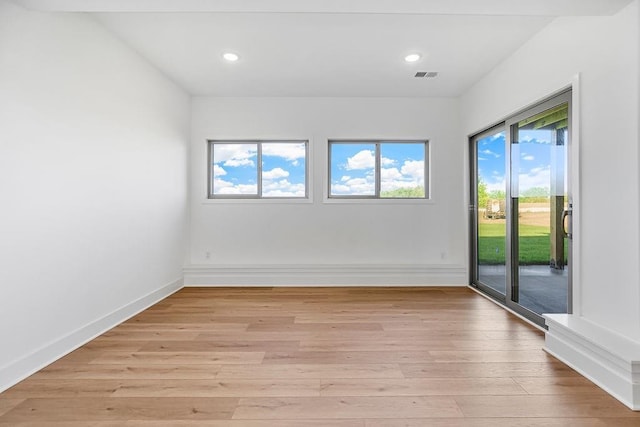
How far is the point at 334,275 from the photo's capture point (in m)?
4.41

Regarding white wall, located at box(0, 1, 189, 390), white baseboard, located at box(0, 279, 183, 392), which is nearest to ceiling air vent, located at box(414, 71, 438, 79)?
white wall, located at box(0, 1, 189, 390)

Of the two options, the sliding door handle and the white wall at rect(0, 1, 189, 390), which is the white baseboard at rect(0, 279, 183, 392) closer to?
the white wall at rect(0, 1, 189, 390)

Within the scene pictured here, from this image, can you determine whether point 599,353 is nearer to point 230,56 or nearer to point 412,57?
point 412,57

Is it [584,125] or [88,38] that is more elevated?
[88,38]

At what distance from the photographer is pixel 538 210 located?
116 inches

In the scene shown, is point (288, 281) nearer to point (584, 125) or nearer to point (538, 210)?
point (538, 210)

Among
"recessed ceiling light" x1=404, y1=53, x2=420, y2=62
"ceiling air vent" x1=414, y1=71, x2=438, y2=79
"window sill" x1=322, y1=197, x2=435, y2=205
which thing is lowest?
"window sill" x1=322, y1=197, x2=435, y2=205

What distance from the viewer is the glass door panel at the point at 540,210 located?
2652 mm

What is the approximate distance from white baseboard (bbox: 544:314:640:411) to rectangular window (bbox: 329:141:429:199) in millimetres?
2597

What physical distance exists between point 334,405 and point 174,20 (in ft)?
9.99

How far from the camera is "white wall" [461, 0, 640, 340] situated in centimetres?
197

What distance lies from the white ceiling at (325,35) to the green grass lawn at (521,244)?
174cm

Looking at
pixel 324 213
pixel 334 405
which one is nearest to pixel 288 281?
pixel 324 213

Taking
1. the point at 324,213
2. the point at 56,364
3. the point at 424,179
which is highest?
the point at 424,179
